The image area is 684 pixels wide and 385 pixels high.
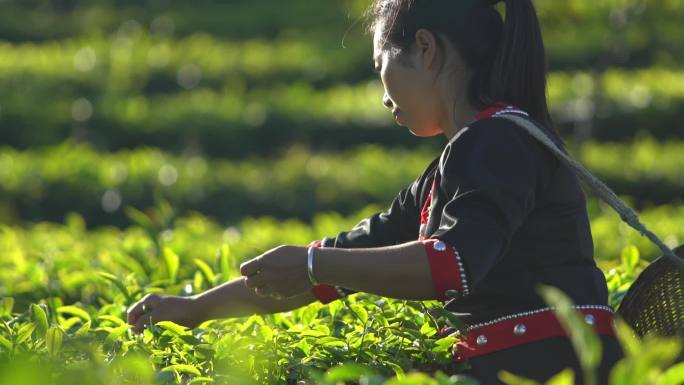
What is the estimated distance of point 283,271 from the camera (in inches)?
92.7

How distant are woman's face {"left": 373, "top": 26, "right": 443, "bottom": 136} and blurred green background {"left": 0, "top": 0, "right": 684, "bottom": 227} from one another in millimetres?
3022

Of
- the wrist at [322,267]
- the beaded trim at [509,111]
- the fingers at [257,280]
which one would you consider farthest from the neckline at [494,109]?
the fingers at [257,280]

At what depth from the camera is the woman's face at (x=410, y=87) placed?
262 centimetres

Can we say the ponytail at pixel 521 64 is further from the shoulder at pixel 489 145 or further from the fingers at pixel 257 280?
the fingers at pixel 257 280

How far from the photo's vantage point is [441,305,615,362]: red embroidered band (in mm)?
2479

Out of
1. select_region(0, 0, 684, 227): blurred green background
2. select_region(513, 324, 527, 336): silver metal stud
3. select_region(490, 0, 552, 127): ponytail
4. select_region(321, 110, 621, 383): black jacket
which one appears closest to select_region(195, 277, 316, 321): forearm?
select_region(321, 110, 621, 383): black jacket

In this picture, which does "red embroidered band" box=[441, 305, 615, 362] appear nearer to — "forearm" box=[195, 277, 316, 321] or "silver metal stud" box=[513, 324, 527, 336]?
"silver metal stud" box=[513, 324, 527, 336]

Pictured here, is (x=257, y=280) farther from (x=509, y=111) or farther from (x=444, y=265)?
(x=509, y=111)

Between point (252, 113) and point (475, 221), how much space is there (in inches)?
304

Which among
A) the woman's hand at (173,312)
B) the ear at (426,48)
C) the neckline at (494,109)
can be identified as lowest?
the woman's hand at (173,312)

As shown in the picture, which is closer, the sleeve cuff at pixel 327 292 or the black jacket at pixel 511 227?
the black jacket at pixel 511 227

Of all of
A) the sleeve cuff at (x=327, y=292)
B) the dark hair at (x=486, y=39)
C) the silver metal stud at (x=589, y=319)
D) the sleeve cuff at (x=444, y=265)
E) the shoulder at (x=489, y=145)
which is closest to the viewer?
the sleeve cuff at (x=444, y=265)

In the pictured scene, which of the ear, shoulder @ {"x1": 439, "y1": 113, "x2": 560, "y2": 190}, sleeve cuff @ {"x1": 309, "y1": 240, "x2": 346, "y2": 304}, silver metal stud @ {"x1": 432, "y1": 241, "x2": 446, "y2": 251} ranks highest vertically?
the ear

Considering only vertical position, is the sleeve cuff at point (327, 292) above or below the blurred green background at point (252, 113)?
above
